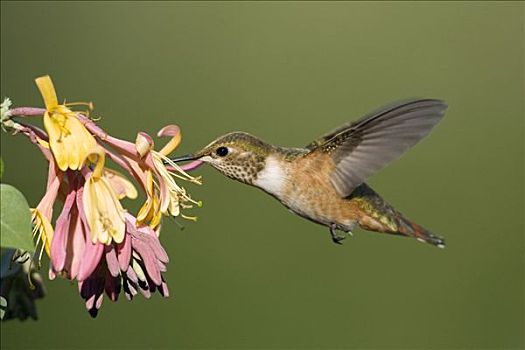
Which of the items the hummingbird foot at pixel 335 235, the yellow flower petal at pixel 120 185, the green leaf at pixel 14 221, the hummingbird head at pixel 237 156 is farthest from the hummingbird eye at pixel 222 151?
the green leaf at pixel 14 221

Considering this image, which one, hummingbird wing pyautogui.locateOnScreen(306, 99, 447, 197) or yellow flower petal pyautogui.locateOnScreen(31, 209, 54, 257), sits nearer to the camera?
yellow flower petal pyautogui.locateOnScreen(31, 209, 54, 257)

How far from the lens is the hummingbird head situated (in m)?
1.85

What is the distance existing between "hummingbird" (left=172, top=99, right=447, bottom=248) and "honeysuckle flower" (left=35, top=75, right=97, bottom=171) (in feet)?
1.87

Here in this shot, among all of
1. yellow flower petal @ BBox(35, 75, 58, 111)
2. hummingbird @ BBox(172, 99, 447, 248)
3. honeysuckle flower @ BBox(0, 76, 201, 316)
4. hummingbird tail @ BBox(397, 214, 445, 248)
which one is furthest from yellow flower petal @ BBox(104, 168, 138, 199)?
hummingbird tail @ BBox(397, 214, 445, 248)

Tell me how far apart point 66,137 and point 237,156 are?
713 millimetres

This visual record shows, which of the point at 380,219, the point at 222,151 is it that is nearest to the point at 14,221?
the point at 222,151

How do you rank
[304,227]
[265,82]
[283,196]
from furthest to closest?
[265,82], [304,227], [283,196]

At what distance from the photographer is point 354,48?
252 inches

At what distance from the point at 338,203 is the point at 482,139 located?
161 inches

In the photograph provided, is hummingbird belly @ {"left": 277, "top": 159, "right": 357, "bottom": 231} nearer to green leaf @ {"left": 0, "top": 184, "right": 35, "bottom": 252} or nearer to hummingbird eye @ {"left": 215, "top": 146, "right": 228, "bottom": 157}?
hummingbird eye @ {"left": 215, "top": 146, "right": 228, "bottom": 157}

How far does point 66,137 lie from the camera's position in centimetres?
120

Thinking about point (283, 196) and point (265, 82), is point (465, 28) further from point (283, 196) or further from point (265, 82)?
point (283, 196)

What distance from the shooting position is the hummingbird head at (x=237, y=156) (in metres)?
1.85

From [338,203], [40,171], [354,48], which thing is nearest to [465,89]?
[354,48]
